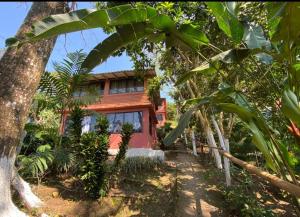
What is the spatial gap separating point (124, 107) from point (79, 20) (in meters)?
14.5

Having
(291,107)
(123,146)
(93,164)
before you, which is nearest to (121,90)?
(123,146)

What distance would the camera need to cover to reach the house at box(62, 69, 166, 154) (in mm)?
16109

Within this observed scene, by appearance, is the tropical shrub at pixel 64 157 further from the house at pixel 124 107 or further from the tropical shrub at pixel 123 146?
the house at pixel 124 107

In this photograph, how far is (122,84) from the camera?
59.9 ft

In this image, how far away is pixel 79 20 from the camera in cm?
251

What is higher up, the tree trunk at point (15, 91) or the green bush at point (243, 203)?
the tree trunk at point (15, 91)

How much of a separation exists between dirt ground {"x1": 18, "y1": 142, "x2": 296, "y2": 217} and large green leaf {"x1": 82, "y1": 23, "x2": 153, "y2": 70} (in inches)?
206

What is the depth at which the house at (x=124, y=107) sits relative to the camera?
16.1 meters

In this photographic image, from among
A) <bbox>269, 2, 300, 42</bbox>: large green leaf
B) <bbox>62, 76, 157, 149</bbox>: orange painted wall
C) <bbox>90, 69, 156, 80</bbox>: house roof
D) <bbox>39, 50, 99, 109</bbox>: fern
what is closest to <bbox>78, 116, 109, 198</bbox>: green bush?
<bbox>39, 50, 99, 109</bbox>: fern

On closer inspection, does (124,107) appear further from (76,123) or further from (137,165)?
(76,123)

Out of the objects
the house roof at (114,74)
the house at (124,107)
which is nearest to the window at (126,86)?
the house at (124,107)

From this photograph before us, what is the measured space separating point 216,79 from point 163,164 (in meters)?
4.87

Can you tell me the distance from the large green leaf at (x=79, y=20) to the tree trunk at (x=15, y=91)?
7.30 ft

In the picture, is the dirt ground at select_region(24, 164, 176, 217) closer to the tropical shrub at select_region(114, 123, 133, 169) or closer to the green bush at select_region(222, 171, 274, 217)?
the tropical shrub at select_region(114, 123, 133, 169)
